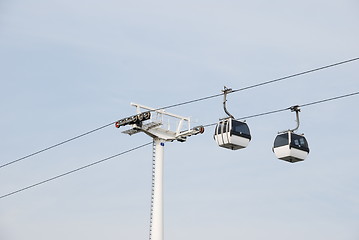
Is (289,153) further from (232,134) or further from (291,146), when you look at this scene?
(232,134)

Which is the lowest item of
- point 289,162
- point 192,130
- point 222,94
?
point 289,162

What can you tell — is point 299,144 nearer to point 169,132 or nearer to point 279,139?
point 279,139

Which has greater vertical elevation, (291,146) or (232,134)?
(232,134)

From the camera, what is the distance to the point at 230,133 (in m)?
31.8

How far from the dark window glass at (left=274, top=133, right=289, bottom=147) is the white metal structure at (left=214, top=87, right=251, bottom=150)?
1.16 meters

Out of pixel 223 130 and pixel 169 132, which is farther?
pixel 169 132

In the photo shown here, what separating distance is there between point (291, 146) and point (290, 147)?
8cm

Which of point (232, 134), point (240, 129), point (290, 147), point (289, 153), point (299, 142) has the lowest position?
point (289, 153)

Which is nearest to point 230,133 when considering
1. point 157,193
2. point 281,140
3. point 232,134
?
point 232,134

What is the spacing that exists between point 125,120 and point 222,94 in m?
10.6

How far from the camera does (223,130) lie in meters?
32.0

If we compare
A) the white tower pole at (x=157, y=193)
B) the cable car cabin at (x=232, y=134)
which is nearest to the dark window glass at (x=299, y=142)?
the cable car cabin at (x=232, y=134)

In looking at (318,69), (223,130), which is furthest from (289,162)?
(318,69)

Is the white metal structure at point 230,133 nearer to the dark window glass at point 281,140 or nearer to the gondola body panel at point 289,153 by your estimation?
the dark window glass at point 281,140
